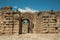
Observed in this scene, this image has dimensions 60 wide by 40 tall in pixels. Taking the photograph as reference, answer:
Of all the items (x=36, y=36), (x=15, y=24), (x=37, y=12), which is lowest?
(x=36, y=36)

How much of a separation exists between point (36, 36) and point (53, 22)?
2355 mm

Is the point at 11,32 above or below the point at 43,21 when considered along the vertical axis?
below

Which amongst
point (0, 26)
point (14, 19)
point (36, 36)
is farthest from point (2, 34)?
point (36, 36)

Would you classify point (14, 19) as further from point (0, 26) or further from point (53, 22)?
point (53, 22)

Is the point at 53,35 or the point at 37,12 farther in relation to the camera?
the point at 37,12

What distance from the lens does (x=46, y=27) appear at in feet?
50.4

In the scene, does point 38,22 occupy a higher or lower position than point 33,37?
higher

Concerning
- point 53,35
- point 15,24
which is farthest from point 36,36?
point 15,24

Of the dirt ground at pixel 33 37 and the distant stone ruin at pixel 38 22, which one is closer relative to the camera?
the dirt ground at pixel 33 37

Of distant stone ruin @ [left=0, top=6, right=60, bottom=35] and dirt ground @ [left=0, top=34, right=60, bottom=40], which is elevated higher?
distant stone ruin @ [left=0, top=6, right=60, bottom=35]

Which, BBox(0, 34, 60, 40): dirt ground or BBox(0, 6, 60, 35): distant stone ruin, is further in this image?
BBox(0, 6, 60, 35): distant stone ruin

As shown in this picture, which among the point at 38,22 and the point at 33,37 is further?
the point at 38,22

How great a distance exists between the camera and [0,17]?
51.6ft

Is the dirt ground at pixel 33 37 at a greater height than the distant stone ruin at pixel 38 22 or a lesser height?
lesser
